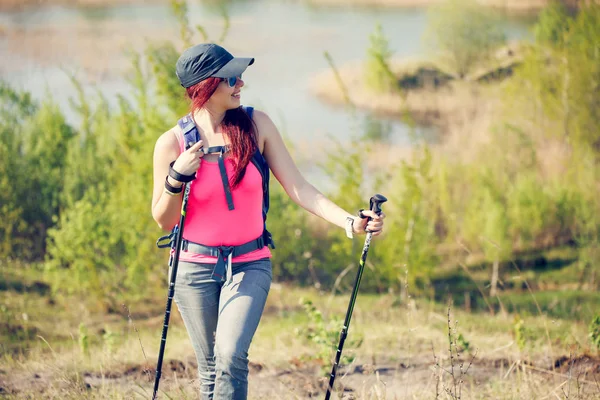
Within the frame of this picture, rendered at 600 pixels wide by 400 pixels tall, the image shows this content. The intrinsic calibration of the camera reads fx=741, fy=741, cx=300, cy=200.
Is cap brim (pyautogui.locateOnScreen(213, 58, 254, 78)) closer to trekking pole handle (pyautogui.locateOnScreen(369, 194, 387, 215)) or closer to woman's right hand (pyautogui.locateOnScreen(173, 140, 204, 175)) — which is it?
woman's right hand (pyautogui.locateOnScreen(173, 140, 204, 175))

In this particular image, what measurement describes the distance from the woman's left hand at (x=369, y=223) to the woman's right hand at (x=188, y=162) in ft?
2.31

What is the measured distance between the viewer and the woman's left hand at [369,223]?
309cm

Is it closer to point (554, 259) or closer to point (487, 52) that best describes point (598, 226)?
point (554, 259)

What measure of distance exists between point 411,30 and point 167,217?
89.1 ft

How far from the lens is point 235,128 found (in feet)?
10.3

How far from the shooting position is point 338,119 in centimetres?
2312

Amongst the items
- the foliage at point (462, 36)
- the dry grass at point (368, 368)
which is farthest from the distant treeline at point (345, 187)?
the dry grass at point (368, 368)

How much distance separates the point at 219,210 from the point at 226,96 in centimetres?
49

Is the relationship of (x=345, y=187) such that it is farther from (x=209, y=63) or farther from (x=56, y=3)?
(x=56, y=3)

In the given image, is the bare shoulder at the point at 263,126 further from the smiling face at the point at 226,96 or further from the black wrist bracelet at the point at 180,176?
the black wrist bracelet at the point at 180,176

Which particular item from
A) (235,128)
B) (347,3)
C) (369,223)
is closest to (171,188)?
(235,128)

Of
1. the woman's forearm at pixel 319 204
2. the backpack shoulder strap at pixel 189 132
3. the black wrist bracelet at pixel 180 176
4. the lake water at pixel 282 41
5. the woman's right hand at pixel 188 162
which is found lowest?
the woman's forearm at pixel 319 204

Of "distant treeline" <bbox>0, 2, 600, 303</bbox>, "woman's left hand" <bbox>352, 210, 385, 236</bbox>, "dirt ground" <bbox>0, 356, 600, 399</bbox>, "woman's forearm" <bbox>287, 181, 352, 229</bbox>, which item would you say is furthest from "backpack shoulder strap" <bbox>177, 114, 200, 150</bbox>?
"distant treeline" <bbox>0, 2, 600, 303</bbox>

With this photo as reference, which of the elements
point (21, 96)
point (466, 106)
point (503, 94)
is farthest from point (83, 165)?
point (466, 106)
